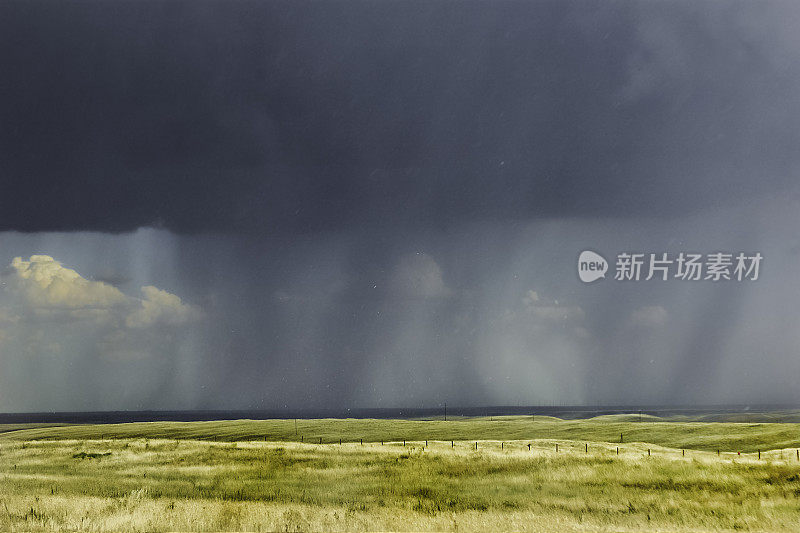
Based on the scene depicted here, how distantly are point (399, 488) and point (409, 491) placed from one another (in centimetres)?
33

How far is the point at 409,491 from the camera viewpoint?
1852cm

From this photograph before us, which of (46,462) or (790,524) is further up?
(46,462)

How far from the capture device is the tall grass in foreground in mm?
17297

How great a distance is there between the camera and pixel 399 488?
61.3 feet

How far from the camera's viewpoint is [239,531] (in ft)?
56.4

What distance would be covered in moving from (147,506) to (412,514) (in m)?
7.30

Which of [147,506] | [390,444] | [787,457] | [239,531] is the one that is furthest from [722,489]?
[147,506]

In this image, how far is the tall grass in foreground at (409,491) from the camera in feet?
56.7

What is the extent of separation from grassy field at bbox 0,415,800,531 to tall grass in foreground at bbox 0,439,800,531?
0.04 metres

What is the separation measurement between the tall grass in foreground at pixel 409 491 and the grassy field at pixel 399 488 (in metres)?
0.04

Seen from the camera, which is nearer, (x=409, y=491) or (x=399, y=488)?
(x=409, y=491)

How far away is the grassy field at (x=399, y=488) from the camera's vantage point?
1731 cm

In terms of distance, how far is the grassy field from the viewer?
17.3m

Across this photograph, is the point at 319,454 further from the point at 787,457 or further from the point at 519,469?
the point at 787,457
